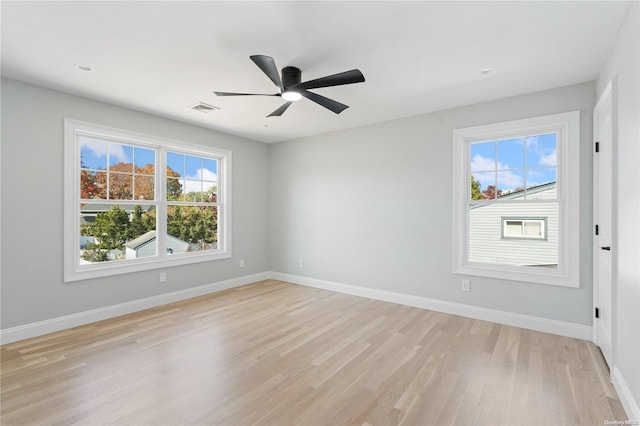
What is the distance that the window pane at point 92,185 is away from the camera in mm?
3701

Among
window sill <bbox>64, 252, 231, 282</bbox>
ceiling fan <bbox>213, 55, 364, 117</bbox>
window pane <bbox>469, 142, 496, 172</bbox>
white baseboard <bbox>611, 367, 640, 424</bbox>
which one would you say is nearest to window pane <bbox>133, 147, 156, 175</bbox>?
window sill <bbox>64, 252, 231, 282</bbox>

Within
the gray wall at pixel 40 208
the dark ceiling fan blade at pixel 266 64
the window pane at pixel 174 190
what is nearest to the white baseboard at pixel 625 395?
the dark ceiling fan blade at pixel 266 64

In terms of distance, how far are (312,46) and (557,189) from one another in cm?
306

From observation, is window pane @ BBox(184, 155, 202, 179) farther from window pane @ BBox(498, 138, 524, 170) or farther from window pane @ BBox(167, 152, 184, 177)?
window pane @ BBox(498, 138, 524, 170)

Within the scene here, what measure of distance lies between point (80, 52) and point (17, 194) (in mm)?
1709

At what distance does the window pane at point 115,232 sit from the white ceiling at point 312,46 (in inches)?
56.3

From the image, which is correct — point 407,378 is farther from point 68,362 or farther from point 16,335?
point 16,335

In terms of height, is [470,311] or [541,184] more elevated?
[541,184]

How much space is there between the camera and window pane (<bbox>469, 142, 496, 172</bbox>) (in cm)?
381

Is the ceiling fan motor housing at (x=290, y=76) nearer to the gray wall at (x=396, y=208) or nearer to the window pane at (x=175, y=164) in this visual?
the gray wall at (x=396, y=208)

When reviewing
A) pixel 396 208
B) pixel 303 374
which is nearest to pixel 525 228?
pixel 396 208

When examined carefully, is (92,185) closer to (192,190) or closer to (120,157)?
(120,157)

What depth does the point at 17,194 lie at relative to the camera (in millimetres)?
3131

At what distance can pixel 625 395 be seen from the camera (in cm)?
199
